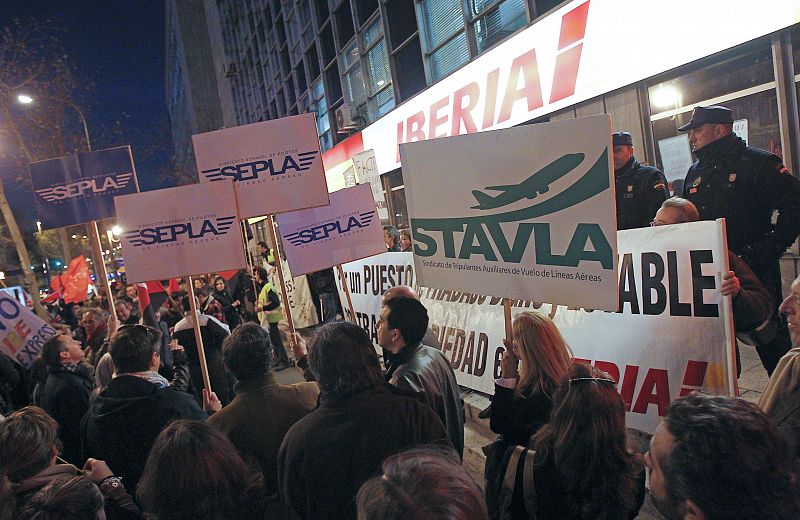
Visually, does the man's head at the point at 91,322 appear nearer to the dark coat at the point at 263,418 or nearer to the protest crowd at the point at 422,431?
the protest crowd at the point at 422,431

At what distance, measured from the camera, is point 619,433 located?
1889 mm

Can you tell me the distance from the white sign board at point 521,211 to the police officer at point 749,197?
1.54m

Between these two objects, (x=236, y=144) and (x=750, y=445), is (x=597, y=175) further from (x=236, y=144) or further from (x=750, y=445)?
(x=236, y=144)

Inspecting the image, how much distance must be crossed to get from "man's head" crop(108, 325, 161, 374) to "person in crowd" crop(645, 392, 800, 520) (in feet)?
8.63

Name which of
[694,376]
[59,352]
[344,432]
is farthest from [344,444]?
[59,352]

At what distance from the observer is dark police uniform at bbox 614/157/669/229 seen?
13.9 ft

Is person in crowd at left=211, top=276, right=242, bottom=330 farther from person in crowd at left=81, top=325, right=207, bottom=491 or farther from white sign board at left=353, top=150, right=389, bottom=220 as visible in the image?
person in crowd at left=81, top=325, right=207, bottom=491

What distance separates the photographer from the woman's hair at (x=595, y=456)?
1860 mm

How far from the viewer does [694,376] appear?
10.3 ft

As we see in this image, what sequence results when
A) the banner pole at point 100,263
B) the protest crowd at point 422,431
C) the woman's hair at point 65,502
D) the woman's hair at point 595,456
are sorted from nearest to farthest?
the protest crowd at point 422,431 < the woman's hair at point 65,502 < the woman's hair at point 595,456 < the banner pole at point 100,263

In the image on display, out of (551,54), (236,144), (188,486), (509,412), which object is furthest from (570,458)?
(551,54)

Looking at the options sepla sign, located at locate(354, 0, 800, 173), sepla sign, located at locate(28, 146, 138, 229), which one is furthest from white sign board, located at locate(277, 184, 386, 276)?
sepla sign, located at locate(354, 0, 800, 173)

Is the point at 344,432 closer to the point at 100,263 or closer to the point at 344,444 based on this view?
the point at 344,444

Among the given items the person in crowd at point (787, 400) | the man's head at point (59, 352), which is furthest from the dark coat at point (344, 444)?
the man's head at point (59, 352)
